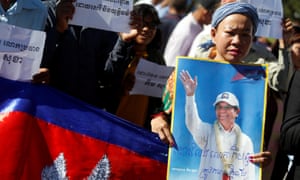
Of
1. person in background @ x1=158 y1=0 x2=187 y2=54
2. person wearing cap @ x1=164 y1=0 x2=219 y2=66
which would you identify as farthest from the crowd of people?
person in background @ x1=158 y1=0 x2=187 y2=54

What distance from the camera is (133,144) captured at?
13.8 ft

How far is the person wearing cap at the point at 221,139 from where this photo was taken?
149 inches

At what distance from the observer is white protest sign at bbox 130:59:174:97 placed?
5.47 metres

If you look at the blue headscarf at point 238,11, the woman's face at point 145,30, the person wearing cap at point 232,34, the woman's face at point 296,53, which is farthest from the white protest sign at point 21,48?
the woman's face at point 296,53

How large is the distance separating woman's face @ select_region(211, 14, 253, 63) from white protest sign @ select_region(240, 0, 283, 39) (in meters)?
1.34

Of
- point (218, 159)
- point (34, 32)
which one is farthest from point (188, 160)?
point (34, 32)

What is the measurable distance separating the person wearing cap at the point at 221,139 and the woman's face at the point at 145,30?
165 centimetres

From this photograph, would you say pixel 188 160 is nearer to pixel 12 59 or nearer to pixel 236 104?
pixel 236 104

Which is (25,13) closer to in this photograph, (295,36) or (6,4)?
(6,4)

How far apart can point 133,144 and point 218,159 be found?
0.61m

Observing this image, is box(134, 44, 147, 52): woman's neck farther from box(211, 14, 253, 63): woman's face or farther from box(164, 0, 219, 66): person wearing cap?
box(211, 14, 253, 63): woman's face

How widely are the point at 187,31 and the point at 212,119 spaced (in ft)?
10.4

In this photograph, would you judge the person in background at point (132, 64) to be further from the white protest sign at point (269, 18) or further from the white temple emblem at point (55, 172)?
the white temple emblem at point (55, 172)

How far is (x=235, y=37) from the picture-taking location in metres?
3.86
